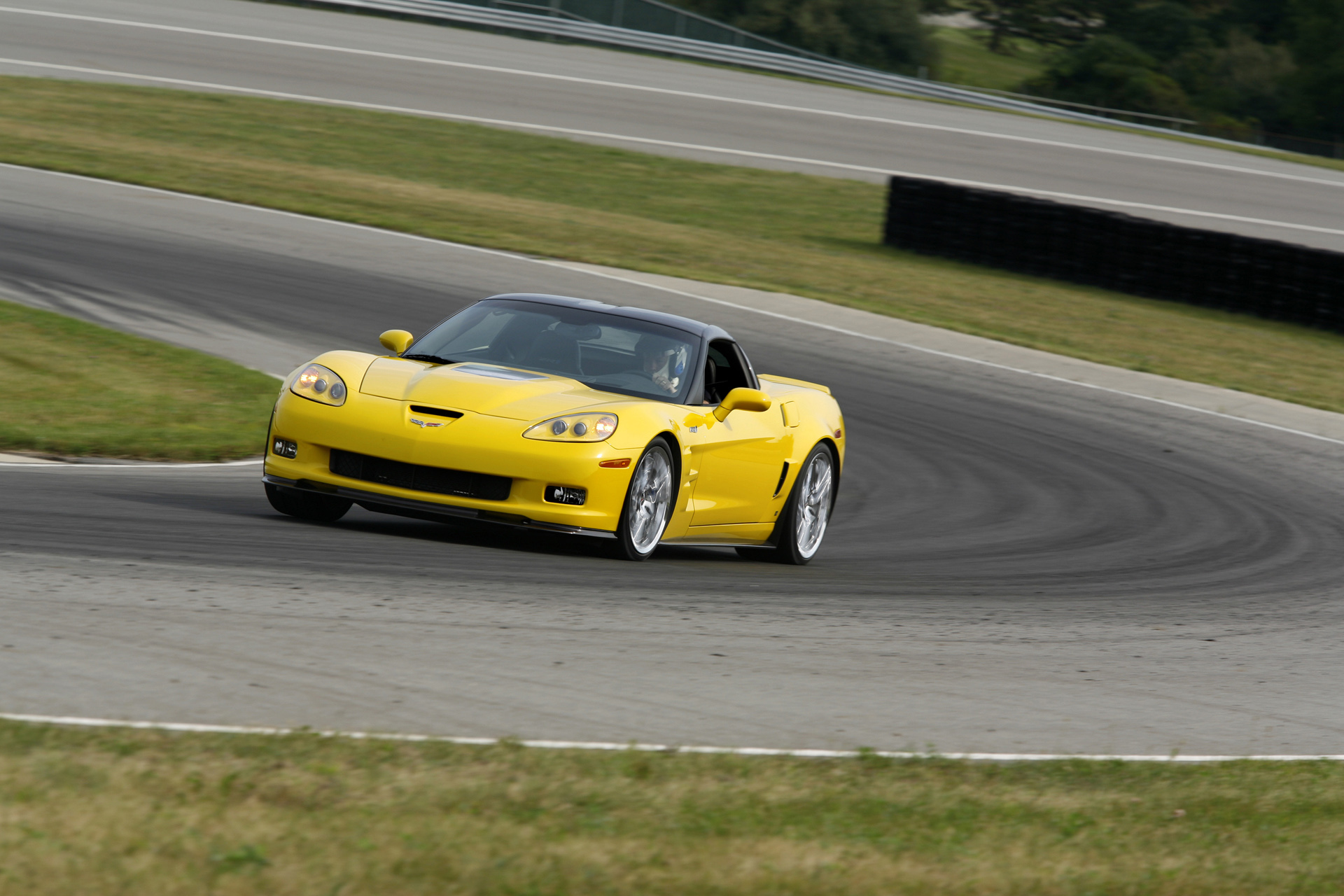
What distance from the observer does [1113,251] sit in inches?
989

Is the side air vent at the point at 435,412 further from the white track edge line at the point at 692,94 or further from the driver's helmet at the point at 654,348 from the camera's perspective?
the white track edge line at the point at 692,94

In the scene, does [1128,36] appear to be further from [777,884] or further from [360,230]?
[777,884]

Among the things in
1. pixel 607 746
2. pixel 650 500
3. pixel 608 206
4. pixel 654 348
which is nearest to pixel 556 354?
pixel 654 348

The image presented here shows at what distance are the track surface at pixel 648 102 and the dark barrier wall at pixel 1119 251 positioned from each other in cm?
876

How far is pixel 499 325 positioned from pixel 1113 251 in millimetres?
17817

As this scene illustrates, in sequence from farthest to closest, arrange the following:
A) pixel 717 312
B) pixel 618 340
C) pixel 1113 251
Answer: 1. pixel 1113 251
2. pixel 717 312
3. pixel 618 340

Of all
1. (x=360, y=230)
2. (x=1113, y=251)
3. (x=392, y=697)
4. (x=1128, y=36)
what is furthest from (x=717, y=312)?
(x=1128, y=36)

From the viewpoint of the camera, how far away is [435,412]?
311 inches

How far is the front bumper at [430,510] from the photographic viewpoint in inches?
308

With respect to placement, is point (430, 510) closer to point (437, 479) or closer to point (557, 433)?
point (437, 479)

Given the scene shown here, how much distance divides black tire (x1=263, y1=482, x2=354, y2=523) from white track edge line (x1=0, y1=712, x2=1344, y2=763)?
12.2 ft

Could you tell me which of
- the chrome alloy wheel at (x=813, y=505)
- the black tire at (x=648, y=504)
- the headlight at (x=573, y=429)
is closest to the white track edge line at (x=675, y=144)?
the chrome alloy wheel at (x=813, y=505)

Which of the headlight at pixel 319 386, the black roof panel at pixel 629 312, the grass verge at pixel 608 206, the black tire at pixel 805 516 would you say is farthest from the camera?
the grass verge at pixel 608 206

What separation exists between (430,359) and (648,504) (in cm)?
142
